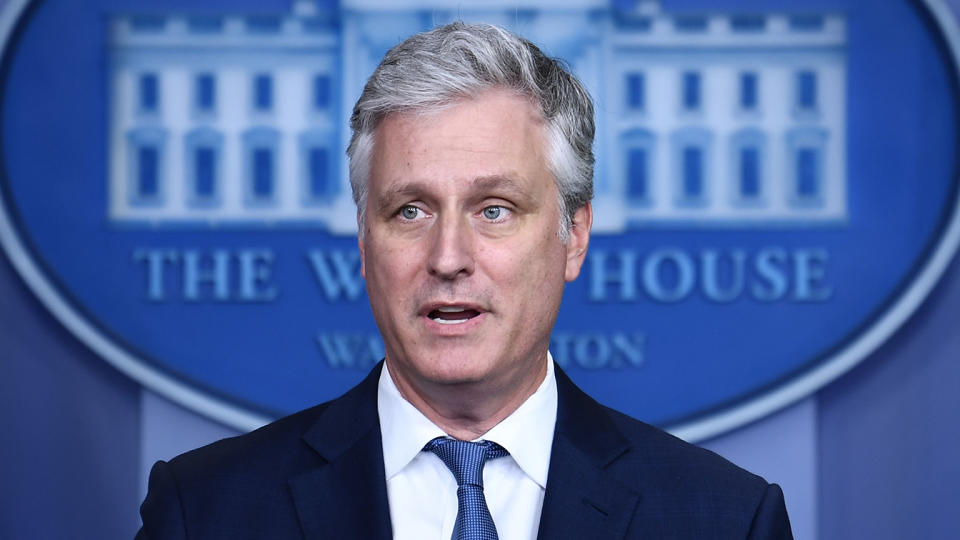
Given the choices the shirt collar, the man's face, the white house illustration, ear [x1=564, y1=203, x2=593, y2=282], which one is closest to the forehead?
the man's face

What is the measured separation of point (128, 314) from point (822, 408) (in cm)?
163

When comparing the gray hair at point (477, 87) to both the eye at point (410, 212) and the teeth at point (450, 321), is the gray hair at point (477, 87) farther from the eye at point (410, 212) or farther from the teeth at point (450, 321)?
the teeth at point (450, 321)

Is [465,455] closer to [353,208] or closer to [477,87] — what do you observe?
[477,87]

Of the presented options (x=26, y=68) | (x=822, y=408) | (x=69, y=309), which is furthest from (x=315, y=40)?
(x=822, y=408)

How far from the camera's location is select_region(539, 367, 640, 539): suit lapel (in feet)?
4.96

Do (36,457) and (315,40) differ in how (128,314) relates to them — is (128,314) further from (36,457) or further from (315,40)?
(315,40)

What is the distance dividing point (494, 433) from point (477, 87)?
1.56 feet

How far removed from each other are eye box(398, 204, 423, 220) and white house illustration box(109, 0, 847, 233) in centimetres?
111

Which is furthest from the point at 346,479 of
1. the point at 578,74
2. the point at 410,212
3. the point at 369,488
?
the point at 578,74

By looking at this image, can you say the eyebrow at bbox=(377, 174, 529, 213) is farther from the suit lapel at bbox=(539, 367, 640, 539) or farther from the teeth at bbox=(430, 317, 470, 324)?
the suit lapel at bbox=(539, 367, 640, 539)

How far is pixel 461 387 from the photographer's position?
1.52 metres

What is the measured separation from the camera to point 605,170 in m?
2.61

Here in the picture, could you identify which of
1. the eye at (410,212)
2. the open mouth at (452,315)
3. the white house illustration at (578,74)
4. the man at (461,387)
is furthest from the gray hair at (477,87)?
the white house illustration at (578,74)

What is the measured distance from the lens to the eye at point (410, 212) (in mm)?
1517
